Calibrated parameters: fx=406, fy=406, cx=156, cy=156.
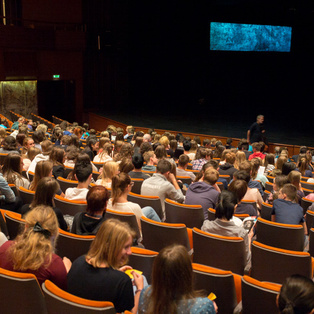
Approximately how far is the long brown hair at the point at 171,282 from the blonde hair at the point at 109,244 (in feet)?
1.23

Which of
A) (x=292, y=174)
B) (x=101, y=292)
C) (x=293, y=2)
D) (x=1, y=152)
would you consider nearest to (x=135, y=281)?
(x=101, y=292)

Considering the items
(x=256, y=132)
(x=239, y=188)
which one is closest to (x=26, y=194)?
(x=239, y=188)

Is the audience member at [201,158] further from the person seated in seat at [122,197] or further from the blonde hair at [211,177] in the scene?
the person seated in seat at [122,197]

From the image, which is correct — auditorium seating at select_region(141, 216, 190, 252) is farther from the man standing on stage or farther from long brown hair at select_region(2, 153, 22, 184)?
the man standing on stage

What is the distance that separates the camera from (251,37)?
18484 millimetres

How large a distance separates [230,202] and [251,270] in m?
0.61

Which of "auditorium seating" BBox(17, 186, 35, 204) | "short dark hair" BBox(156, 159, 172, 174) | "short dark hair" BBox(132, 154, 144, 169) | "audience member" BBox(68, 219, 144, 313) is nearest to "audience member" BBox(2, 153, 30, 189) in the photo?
"auditorium seating" BBox(17, 186, 35, 204)

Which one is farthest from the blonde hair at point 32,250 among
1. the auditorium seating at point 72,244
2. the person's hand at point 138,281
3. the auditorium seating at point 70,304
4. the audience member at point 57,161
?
the audience member at point 57,161

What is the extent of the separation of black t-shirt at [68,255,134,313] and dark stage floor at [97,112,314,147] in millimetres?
10881

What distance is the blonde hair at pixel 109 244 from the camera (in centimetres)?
250

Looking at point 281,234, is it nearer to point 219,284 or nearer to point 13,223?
point 219,284

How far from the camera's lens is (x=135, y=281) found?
2570 millimetres

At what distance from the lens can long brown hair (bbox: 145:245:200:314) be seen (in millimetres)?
2186

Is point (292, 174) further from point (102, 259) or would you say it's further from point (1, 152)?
point (1, 152)
